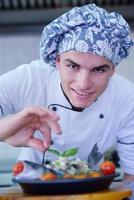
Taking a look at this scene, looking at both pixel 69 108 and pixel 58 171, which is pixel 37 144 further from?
pixel 69 108

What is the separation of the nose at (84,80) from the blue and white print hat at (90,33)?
0.07m

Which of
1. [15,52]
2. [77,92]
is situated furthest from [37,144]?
[15,52]

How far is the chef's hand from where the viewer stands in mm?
905

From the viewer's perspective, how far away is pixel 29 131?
101cm

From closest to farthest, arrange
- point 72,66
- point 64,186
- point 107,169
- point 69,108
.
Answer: point 64,186, point 107,169, point 72,66, point 69,108

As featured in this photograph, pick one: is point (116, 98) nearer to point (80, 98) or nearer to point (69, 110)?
point (69, 110)

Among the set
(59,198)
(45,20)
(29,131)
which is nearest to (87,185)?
(59,198)

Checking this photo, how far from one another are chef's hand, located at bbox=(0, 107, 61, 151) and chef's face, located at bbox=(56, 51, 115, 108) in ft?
0.41

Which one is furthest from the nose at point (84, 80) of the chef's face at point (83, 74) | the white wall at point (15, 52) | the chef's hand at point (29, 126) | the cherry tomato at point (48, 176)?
the white wall at point (15, 52)

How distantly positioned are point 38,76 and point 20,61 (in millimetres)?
1170

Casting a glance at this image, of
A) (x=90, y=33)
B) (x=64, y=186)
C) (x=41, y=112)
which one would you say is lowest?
(x=64, y=186)

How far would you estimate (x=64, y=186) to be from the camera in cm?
80

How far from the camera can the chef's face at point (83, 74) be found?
3.27 ft

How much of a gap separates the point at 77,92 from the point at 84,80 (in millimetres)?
63
